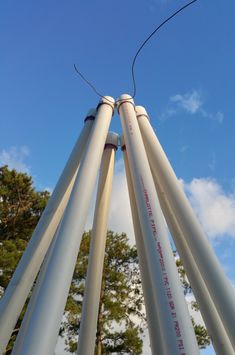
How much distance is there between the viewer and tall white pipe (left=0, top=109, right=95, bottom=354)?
6270 mm

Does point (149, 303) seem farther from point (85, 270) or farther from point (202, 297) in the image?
point (85, 270)

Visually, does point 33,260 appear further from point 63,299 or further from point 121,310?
point 121,310

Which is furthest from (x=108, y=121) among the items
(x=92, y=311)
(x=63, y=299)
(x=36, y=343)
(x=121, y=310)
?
(x=121, y=310)

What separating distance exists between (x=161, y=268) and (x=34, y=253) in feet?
9.78

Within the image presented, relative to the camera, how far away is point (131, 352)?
20875 millimetres

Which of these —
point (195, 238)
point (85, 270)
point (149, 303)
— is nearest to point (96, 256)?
point (149, 303)

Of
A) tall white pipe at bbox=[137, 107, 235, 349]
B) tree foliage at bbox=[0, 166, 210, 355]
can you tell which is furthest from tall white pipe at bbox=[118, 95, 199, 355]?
tree foliage at bbox=[0, 166, 210, 355]

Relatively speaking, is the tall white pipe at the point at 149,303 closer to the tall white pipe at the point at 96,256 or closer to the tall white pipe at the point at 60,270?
the tall white pipe at the point at 96,256

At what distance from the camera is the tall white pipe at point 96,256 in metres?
7.67

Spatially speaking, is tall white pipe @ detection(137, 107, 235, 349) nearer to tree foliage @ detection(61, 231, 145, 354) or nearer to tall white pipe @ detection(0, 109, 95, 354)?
tall white pipe @ detection(0, 109, 95, 354)

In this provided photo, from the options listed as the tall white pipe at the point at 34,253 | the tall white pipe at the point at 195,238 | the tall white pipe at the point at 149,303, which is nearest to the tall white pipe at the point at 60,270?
the tall white pipe at the point at 34,253

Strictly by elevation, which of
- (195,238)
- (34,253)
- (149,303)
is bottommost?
(195,238)

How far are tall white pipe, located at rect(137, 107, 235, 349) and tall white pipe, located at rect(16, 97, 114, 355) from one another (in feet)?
4.94

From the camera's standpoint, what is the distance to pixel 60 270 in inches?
196
